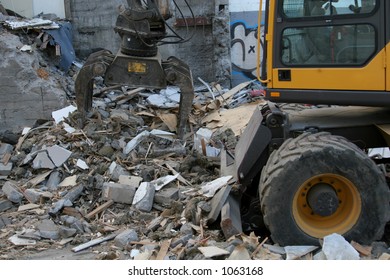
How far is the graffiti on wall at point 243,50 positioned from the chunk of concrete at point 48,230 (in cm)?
812

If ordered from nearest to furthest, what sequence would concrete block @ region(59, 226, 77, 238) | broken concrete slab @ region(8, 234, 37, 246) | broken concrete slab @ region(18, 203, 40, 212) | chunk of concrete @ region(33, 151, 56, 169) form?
1. broken concrete slab @ region(8, 234, 37, 246)
2. concrete block @ region(59, 226, 77, 238)
3. broken concrete slab @ region(18, 203, 40, 212)
4. chunk of concrete @ region(33, 151, 56, 169)

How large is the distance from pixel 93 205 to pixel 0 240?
121 centimetres

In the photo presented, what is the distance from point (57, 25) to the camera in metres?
11.8

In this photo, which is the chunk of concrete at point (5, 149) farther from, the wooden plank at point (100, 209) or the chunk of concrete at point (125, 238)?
the chunk of concrete at point (125, 238)

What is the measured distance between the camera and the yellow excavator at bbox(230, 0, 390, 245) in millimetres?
4965

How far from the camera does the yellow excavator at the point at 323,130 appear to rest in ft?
16.3

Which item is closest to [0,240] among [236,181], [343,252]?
[236,181]

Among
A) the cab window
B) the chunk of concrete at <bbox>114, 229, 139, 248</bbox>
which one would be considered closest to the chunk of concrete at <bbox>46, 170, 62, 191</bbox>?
the chunk of concrete at <bbox>114, 229, 139, 248</bbox>

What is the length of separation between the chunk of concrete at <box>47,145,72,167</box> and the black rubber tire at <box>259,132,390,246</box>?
3541 mm

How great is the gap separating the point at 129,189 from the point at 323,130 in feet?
8.05

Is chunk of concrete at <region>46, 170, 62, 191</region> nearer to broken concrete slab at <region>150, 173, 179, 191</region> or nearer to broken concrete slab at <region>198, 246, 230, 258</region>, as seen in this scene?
broken concrete slab at <region>150, 173, 179, 191</region>

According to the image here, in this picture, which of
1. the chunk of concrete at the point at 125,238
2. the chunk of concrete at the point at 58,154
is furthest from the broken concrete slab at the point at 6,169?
the chunk of concrete at the point at 125,238

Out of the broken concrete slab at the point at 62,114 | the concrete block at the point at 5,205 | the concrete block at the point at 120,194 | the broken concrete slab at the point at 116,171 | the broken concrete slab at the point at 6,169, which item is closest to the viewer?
the concrete block at the point at 120,194

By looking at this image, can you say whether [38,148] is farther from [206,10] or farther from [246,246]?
[206,10]
